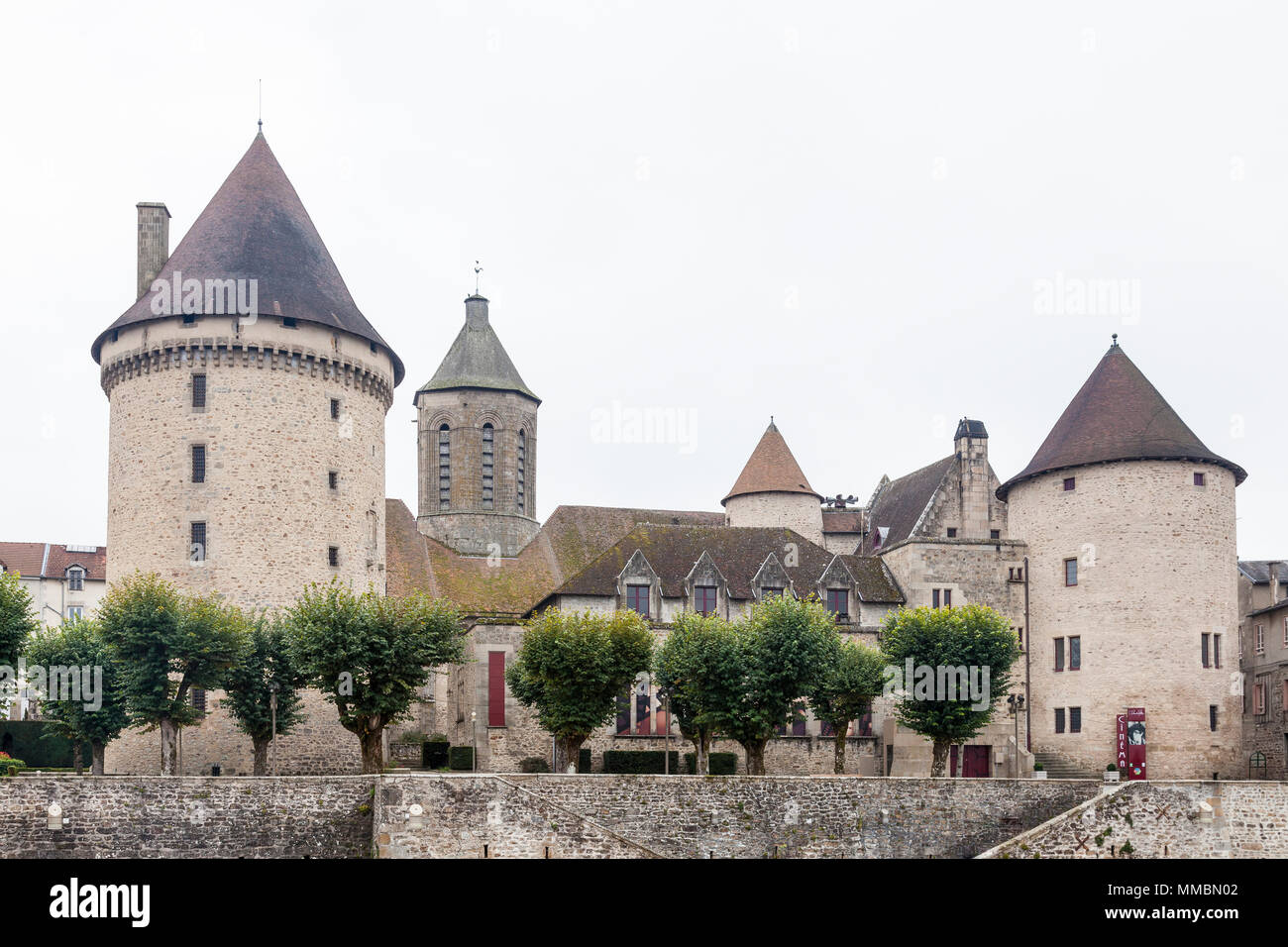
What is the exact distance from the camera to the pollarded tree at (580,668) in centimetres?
4731

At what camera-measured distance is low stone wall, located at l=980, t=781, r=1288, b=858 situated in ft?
136

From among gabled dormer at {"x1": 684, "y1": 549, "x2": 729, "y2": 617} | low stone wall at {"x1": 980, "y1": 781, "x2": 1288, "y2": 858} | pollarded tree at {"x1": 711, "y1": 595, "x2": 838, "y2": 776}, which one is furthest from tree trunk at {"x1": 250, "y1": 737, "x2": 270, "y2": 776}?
low stone wall at {"x1": 980, "y1": 781, "x2": 1288, "y2": 858}

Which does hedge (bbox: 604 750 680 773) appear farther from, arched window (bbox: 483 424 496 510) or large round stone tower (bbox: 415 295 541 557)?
arched window (bbox: 483 424 496 510)

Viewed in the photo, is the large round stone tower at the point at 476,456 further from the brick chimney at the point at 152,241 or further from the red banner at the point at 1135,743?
the red banner at the point at 1135,743

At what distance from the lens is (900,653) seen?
50.3 metres

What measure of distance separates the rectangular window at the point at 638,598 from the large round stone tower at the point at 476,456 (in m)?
20.3

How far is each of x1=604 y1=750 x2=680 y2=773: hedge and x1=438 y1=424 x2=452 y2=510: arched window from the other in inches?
1064

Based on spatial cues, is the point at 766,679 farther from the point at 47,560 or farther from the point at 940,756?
the point at 47,560

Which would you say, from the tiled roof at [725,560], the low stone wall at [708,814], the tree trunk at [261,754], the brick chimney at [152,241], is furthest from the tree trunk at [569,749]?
the brick chimney at [152,241]

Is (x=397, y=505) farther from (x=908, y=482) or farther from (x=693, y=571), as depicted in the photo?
(x=908, y=482)

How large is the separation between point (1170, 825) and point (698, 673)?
14.8 meters
